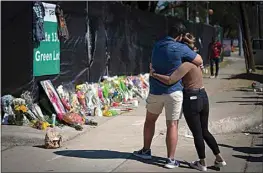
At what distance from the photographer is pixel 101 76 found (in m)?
12.8

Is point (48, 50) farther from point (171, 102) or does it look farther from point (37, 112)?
point (171, 102)

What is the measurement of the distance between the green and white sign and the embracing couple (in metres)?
3.42

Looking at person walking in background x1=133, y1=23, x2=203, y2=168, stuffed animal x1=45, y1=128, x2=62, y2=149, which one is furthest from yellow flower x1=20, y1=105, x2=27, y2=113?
person walking in background x1=133, y1=23, x2=203, y2=168

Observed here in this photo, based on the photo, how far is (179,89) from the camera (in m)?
6.37

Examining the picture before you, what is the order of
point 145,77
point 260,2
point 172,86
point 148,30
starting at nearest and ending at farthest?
1. point 172,86
2. point 145,77
3. point 148,30
4. point 260,2

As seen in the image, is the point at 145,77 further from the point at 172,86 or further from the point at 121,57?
the point at 172,86

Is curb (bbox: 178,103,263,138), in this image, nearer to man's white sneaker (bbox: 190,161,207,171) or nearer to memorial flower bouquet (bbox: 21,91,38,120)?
man's white sneaker (bbox: 190,161,207,171)

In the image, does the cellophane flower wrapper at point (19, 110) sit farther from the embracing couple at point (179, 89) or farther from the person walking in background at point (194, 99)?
the person walking in background at point (194, 99)

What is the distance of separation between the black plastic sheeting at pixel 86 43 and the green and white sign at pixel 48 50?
0.15 meters

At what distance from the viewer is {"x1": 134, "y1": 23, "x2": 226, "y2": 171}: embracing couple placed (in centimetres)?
629

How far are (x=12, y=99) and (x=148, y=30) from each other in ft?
28.7

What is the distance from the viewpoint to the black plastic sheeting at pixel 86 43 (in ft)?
29.2

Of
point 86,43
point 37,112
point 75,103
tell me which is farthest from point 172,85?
point 86,43

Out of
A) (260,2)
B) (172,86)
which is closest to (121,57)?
(172,86)
